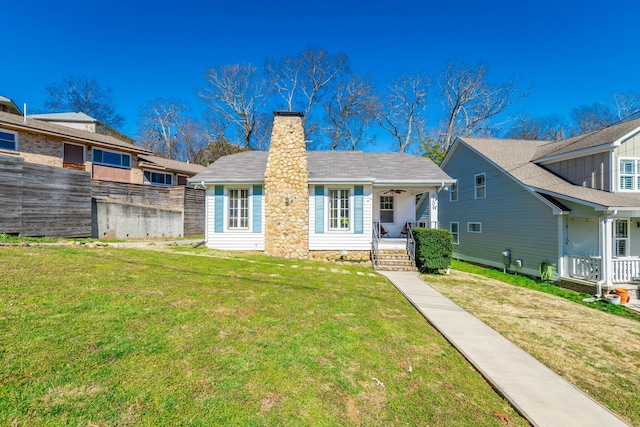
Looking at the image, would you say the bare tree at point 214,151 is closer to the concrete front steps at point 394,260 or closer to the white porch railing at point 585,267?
the concrete front steps at point 394,260

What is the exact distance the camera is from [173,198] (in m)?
17.0

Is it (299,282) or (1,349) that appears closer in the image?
(1,349)

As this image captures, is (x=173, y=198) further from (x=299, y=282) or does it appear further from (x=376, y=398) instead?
(x=376, y=398)

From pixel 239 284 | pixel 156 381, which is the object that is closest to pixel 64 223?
pixel 239 284

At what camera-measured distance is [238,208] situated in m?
12.6

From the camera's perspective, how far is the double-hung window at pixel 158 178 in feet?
70.7

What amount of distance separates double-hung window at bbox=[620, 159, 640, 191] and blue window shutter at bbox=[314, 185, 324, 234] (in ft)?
40.0

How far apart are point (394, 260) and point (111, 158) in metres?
19.9

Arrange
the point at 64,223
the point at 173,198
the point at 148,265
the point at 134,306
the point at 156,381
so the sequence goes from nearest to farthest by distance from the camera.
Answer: the point at 156,381, the point at 134,306, the point at 148,265, the point at 64,223, the point at 173,198

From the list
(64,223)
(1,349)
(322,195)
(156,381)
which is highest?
(322,195)

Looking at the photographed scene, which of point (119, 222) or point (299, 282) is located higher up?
point (119, 222)

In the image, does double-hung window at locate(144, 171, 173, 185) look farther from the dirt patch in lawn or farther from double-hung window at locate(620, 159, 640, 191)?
double-hung window at locate(620, 159, 640, 191)

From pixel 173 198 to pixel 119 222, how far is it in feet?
11.8

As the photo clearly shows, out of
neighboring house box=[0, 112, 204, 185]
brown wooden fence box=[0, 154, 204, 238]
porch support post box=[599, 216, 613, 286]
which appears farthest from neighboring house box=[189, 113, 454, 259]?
neighboring house box=[0, 112, 204, 185]
